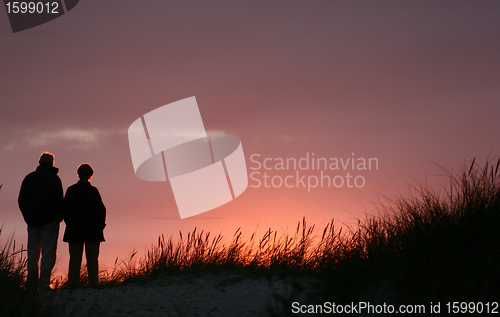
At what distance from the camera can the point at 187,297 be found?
527 centimetres

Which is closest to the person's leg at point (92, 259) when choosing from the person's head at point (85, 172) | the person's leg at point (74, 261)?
the person's leg at point (74, 261)

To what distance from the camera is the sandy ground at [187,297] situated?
15.6 feet

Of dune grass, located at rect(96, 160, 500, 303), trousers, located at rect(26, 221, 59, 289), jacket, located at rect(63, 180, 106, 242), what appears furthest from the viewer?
jacket, located at rect(63, 180, 106, 242)

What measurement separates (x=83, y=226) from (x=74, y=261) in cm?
58

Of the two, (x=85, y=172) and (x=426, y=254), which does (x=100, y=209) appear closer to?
(x=85, y=172)

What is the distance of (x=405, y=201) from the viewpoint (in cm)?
522

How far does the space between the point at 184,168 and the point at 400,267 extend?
5619 mm

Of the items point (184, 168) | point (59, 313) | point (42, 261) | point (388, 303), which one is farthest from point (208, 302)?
point (184, 168)

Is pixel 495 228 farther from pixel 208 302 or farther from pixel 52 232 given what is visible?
pixel 52 232

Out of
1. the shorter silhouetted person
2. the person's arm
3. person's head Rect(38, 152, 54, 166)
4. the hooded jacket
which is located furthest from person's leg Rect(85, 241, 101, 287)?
person's head Rect(38, 152, 54, 166)

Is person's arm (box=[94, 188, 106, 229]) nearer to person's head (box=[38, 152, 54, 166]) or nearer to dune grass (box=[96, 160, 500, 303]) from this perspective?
person's head (box=[38, 152, 54, 166])

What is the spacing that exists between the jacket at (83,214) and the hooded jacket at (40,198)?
5.4 inches

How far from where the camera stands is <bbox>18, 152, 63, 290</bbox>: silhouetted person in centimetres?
608

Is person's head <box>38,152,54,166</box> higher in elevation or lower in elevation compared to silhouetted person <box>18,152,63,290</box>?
higher
